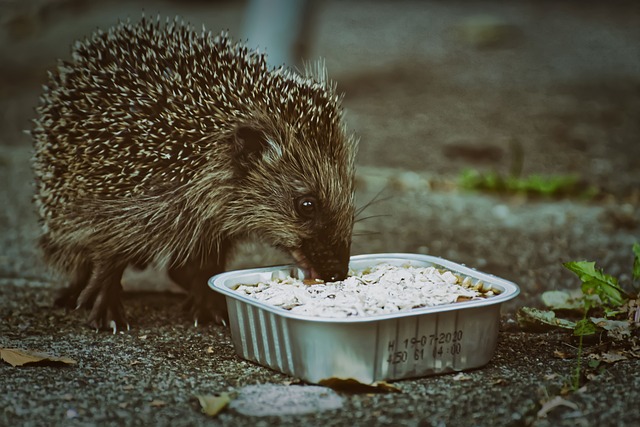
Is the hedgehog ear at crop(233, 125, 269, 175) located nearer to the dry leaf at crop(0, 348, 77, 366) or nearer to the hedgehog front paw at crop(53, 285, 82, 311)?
the hedgehog front paw at crop(53, 285, 82, 311)

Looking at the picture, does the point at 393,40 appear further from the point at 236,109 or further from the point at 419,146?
the point at 236,109

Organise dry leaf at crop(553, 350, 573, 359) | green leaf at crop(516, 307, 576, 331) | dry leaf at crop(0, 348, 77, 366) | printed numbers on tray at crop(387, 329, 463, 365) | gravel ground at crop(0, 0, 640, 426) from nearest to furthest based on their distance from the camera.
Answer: gravel ground at crop(0, 0, 640, 426)
printed numbers on tray at crop(387, 329, 463, 365)
dry leaf at crop(0, 348, 77, 366)
dry leaf at crop(553, 350, 573, 359)
green leaf at crop(516, 307, 576, 331)

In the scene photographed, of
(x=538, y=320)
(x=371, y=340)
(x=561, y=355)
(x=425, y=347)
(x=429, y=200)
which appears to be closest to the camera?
(x=371, y=340)

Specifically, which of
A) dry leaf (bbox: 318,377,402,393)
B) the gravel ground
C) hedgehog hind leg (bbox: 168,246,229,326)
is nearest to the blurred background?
the gravel ground

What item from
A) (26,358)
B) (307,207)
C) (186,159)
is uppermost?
(186,159)

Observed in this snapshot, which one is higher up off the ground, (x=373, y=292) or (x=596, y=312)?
(x=373, y=292)

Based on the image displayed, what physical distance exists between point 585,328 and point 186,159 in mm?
2307

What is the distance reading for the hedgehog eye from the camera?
188 inches

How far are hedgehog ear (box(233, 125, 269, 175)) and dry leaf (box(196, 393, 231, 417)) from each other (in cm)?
172

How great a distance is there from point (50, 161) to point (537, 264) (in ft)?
11.0

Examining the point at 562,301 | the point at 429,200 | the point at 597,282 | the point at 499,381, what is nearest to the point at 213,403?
the point at 499,381

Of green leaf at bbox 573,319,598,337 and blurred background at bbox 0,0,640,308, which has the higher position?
blurred background at bbox 0,0,640,308

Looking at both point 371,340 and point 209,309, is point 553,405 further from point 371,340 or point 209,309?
point 209,309

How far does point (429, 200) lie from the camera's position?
7.77m
